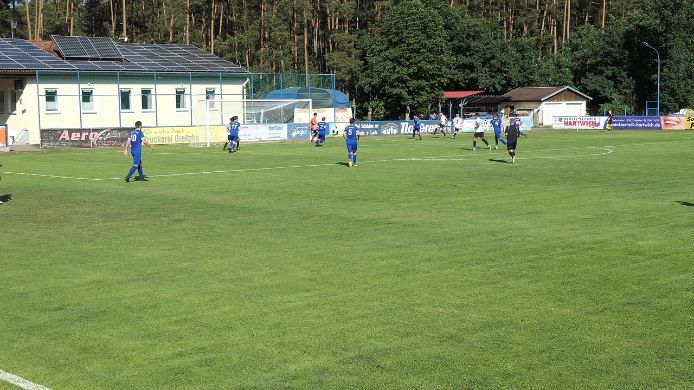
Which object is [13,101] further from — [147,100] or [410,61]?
[410,61]

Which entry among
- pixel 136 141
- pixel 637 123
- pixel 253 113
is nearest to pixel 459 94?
pixel 637 123

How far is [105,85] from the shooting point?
191 ft

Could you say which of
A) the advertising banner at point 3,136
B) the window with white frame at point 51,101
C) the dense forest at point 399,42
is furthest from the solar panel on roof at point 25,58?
the dense forest at point 399,42

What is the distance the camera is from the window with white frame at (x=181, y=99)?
62.3 metres

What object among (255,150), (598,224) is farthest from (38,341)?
(255,150)

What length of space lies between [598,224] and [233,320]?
904 cm

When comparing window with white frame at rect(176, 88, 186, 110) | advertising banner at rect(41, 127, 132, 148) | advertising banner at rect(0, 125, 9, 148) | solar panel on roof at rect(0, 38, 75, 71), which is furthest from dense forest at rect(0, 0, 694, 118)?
advertising banner at rect(41, 127, 132, 148)

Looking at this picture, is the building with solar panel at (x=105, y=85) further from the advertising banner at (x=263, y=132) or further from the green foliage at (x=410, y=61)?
the green foliage at (x=410, y=61)

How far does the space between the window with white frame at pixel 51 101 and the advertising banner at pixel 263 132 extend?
1199 cm

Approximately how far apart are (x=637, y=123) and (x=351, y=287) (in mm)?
65335

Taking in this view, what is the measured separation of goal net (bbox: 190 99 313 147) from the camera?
184 feet

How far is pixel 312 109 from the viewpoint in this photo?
6331 centimetres

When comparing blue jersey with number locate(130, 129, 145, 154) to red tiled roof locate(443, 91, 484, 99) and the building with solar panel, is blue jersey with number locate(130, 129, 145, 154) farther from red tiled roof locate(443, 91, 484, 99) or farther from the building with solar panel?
red tiled roof locate(443, 91, 484, 99)

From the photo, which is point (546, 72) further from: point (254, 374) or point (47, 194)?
point (254, 374)
